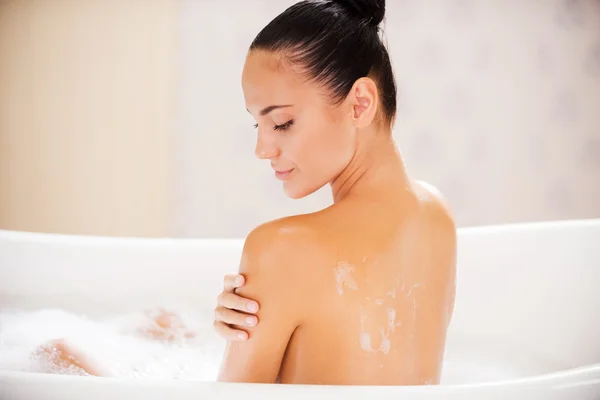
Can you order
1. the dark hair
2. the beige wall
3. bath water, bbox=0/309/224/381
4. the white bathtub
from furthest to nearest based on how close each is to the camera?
the beige wall → the white bathtub → bath water, bbox=0/309/224/381 → the dark hair

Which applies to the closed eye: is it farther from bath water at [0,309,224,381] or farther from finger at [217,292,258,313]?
bath water at [0,309,224,381]

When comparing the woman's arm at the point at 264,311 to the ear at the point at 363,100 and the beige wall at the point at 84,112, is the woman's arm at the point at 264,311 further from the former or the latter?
the beige wall at the point at 84,112

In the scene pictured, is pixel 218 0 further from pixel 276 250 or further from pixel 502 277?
pixel 276 250

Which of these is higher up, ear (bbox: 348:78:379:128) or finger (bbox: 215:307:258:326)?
ear (bbox: 348:78:379:128)

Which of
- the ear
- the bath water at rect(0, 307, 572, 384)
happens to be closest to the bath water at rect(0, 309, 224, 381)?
the bath water at rect(0, 307, 572, 384)

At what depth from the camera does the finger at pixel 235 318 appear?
3.47ft

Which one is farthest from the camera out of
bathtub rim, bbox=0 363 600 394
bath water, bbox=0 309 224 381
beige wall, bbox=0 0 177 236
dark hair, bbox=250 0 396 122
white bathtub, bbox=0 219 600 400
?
beige wall, bbox=0 0 177 236

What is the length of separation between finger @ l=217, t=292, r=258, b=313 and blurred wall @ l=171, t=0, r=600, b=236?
7.00ft

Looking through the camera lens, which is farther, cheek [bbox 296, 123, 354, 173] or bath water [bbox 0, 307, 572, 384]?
bath water [bbox 0, 307, 572, 384]

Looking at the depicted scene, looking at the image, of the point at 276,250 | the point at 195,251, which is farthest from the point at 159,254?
the point at 276,250

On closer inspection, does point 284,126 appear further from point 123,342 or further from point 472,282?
point 472,282

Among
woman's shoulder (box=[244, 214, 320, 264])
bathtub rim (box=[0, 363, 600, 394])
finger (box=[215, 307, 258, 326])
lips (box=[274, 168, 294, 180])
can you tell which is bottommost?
bathtub rim (box=[0, 363, 600, 394])

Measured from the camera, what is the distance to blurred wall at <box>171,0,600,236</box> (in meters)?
3.14

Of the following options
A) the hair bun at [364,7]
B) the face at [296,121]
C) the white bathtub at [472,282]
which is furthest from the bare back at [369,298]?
the white bathtub at [472,282]
